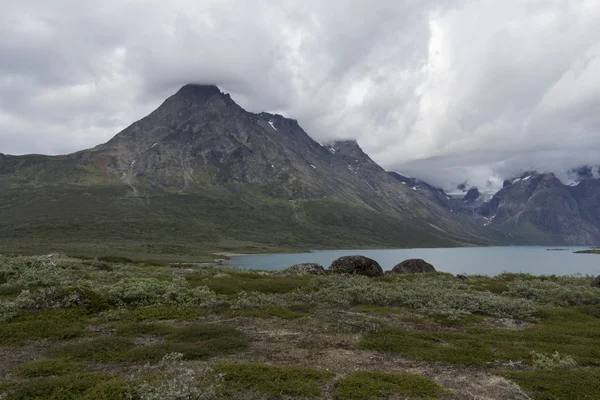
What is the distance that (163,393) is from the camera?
11.9 metres

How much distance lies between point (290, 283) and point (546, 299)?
76.9 feet

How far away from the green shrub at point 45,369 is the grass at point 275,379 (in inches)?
232

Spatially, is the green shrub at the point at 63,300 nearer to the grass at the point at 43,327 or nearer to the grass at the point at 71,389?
the grass at the point at 43,327

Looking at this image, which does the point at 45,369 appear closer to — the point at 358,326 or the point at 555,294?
the point at 358,326

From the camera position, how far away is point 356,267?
5150cm

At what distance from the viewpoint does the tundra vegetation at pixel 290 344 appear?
1334 centimetres

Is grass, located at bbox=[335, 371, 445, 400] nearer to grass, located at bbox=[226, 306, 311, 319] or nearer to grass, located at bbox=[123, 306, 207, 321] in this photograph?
grass, located at bbox=[226, 306, 311, 319]

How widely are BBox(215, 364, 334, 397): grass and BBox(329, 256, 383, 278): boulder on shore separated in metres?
36.5

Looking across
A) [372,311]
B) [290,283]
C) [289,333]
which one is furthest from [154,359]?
[290,283]

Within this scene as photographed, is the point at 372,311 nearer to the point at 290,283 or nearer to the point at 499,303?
the point at 499,303

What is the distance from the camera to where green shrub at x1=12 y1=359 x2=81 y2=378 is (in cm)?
1441

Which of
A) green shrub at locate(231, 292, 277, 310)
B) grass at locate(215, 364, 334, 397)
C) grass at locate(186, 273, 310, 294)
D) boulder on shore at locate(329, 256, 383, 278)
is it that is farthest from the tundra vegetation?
boulder on shore at locate(329, 256, 383, 278)

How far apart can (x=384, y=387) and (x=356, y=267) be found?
38339mm

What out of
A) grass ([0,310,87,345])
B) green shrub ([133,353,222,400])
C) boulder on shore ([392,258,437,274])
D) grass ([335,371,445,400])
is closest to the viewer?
green shrub ([133,353,222,400])
